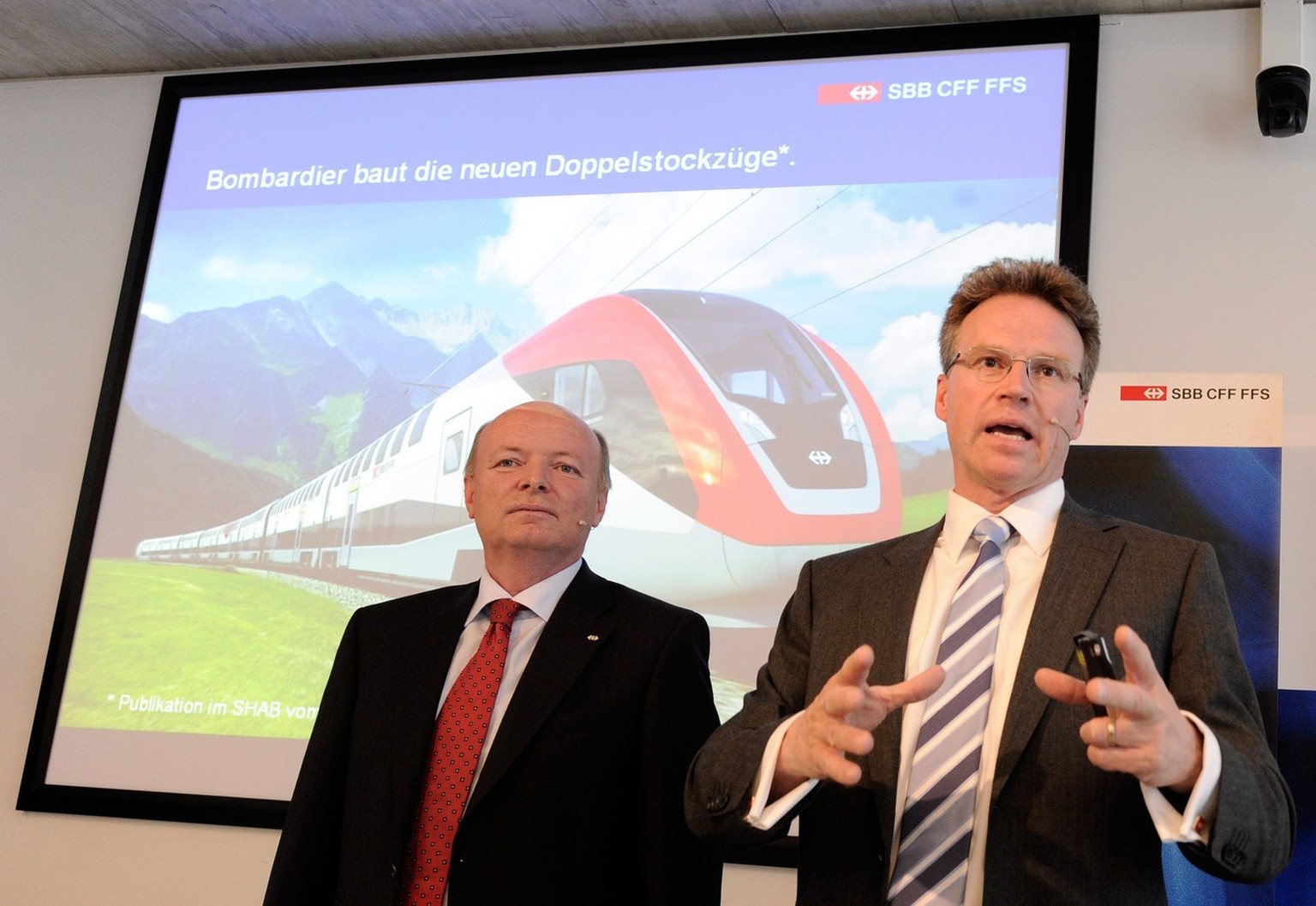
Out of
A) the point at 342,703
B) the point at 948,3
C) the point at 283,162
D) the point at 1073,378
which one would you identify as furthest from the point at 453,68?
Result: the point at 1073,378

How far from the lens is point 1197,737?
146cm

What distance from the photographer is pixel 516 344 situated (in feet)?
14.1

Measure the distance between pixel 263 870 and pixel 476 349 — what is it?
182cm

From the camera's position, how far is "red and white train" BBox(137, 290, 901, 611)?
391 cm

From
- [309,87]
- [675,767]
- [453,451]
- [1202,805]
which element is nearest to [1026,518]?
[1202,805]

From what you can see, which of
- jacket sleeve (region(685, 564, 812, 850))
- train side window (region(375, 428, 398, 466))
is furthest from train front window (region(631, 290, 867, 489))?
jacket sleeve (region(685, 564, 812, 850))

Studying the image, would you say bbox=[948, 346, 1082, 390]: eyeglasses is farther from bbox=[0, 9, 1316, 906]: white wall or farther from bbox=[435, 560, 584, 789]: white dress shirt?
bbox=[0, 9, 1316, 906]: white wall

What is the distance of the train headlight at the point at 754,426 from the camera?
3.97 m

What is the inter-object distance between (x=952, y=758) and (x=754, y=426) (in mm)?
2307

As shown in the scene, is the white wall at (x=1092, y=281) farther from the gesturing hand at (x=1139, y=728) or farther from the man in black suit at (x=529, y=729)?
the gesturing hand at (x=1139, y=728)

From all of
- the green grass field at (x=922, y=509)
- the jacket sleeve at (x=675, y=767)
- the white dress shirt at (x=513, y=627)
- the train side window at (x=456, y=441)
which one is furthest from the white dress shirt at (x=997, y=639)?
the train side window at (x=456, y=441)

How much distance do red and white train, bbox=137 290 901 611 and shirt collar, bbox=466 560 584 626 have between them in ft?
4.39

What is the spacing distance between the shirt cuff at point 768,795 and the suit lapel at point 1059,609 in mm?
259

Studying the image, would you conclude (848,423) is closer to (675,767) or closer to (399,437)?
(399,437)
